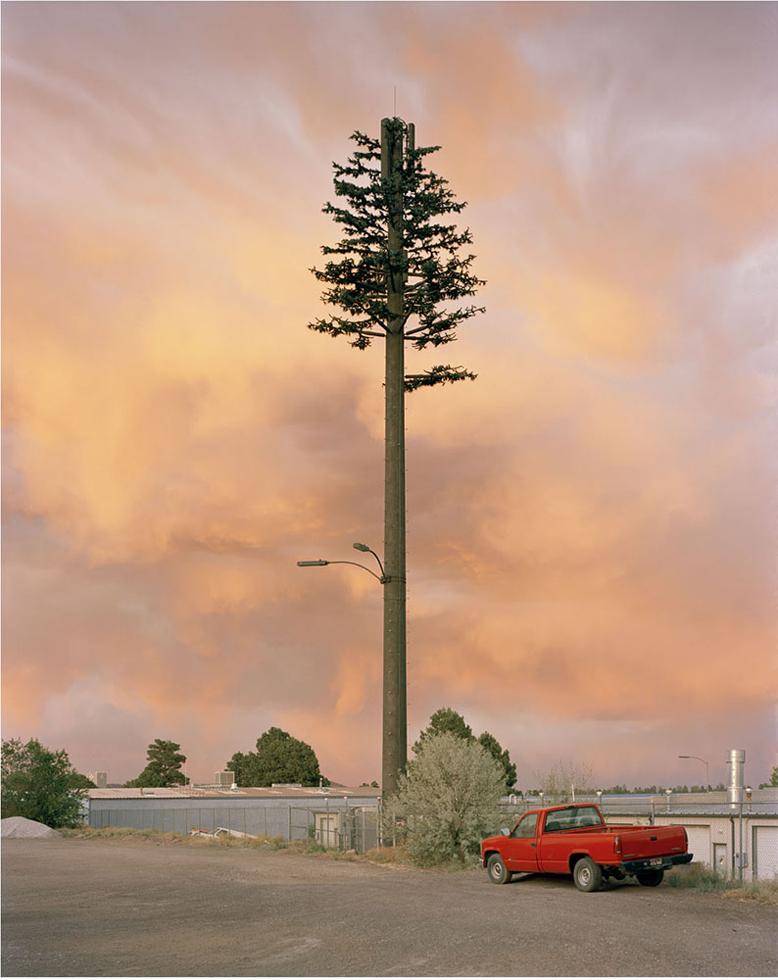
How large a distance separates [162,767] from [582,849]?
441ft

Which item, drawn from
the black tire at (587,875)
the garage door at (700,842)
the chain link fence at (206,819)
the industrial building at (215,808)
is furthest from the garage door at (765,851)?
the chain link fence at (206,819)

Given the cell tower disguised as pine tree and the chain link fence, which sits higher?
the cell tower disguised as pine tree

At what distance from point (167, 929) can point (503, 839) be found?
911cm

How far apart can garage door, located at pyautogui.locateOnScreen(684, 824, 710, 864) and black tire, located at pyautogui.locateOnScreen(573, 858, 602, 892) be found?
13.7 meters

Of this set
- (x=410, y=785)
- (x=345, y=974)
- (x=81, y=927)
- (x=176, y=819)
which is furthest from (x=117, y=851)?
(x=176, y=819)

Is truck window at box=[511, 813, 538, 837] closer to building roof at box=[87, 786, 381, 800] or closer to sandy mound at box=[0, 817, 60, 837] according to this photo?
sandy mound at box=[0, 817, 60, 837]

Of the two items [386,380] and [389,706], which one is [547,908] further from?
[386,380]

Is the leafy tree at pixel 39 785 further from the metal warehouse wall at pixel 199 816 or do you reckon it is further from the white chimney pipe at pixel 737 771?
the white chimney pipe at pixel 737 771

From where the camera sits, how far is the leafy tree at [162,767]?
14924cm

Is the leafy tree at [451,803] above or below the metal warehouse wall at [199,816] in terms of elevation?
above

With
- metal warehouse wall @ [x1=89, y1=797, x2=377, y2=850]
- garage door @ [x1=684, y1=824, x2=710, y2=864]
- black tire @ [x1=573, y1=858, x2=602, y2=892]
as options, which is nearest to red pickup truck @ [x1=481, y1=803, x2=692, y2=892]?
black tire @ [x1=573, y1=858, x2=602, y2=892]

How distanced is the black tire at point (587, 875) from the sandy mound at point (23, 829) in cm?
3833

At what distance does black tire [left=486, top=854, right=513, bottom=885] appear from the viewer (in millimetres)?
26812

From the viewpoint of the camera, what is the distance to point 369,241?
46375mm
